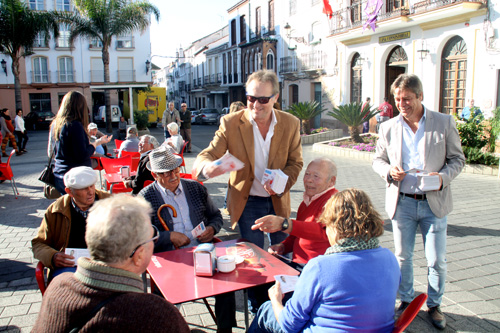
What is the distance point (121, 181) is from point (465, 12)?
13813 millimetres

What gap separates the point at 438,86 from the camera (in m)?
16.2

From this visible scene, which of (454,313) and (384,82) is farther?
(384,82)

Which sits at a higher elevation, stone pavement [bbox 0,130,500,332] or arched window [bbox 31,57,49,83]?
arched window [bbox 31,57,49,83]

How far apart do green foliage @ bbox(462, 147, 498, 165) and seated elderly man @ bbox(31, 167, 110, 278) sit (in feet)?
29.9

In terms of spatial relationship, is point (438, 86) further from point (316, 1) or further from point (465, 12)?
point (316, 1)

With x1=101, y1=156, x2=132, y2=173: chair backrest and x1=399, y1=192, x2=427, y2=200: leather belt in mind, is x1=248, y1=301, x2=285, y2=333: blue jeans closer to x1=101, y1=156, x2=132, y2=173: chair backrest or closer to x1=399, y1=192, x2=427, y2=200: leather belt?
x1=399, y1=192, x2=427, y2=200: leather belt

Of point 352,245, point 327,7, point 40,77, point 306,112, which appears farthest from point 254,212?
point 40,77

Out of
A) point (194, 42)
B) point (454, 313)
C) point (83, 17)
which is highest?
point (194, 42)

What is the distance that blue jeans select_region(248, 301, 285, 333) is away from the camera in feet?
7.47

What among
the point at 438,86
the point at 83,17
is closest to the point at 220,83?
the point at 83,17

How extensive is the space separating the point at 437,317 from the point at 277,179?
63.0 inches

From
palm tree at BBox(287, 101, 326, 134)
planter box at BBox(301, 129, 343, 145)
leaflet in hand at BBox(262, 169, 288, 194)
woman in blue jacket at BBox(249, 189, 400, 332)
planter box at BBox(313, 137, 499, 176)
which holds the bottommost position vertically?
planter box at BBox(313, 137, 499, 176)

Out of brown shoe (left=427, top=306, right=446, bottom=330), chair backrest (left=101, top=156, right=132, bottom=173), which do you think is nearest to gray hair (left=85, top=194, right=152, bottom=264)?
brown shoe (left=427, top=306, right=446, bottom=330)

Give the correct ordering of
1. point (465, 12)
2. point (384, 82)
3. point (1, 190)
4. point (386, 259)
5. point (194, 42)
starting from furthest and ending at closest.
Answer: point (194, 42) → point (384, 82) → point (465, 12) → point (1, 190) → point (386, 259)
